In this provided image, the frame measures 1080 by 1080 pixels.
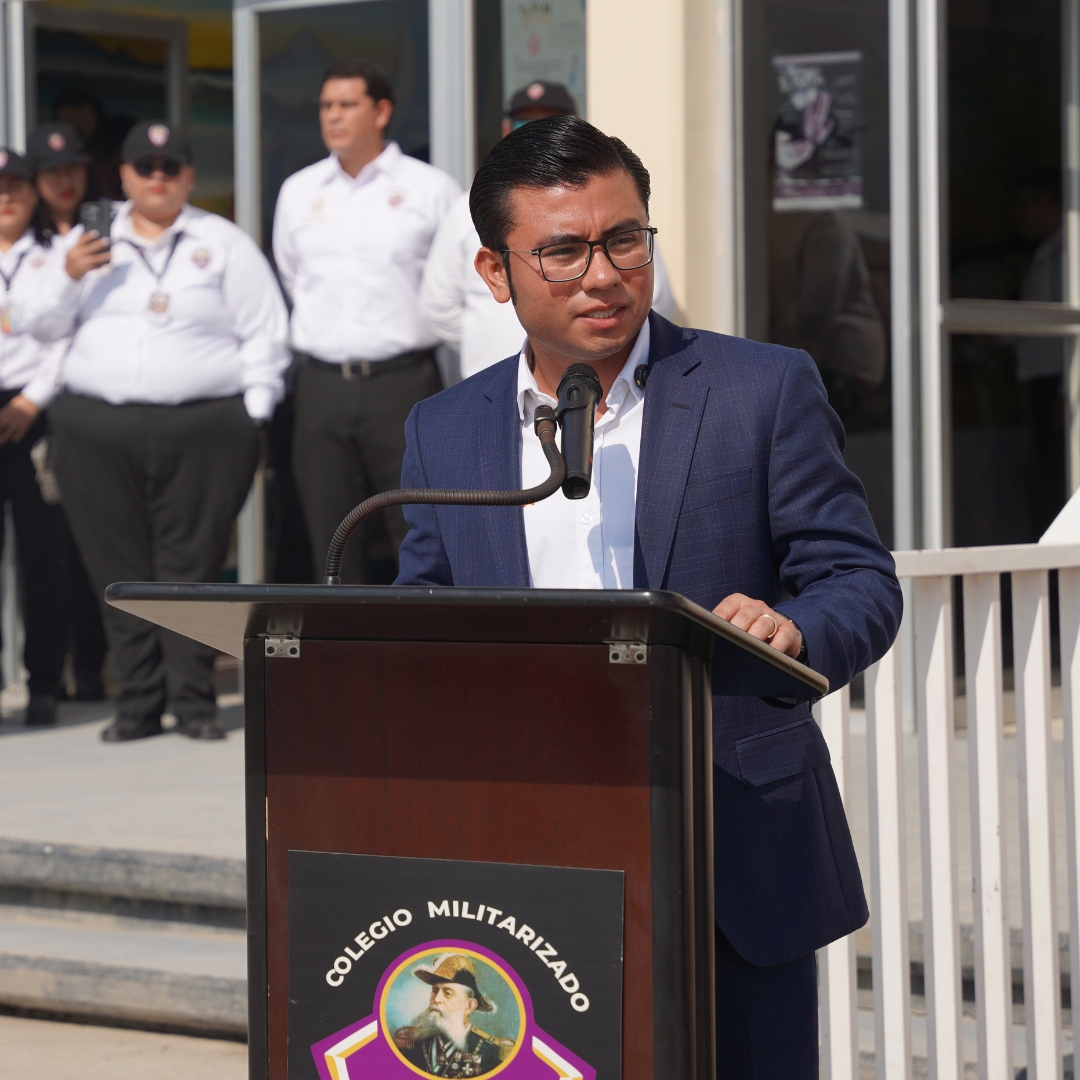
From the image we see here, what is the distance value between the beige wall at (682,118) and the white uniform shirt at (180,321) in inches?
A: 57.7

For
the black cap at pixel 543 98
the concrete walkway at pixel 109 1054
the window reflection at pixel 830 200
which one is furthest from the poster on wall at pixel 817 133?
the concrete walkway at pixel 109 1054

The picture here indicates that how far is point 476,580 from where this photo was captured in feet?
7.32

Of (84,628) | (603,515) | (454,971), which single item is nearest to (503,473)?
(603,515)

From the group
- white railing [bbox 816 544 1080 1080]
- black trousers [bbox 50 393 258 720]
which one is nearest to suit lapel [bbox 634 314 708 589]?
white railing [bbox 816 544 1080 1080]

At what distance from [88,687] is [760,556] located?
6256 millimetres

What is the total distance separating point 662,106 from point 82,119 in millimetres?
3019

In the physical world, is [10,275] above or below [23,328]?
above

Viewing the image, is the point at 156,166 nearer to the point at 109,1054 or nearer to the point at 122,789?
the point at 122,789

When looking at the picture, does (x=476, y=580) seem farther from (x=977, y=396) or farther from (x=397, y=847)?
(x=977, y=396)

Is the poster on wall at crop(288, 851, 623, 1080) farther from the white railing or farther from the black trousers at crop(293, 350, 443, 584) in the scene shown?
the black trousers at crop(293, 350, 443, 584)

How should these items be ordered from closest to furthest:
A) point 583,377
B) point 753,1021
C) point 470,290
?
point 583,377, point 753,1021, point 470,290

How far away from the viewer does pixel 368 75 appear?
661cm

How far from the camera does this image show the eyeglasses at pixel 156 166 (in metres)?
6.56

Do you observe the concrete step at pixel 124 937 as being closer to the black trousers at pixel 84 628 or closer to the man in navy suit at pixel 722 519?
the man in navy suit at pixel 722 519
